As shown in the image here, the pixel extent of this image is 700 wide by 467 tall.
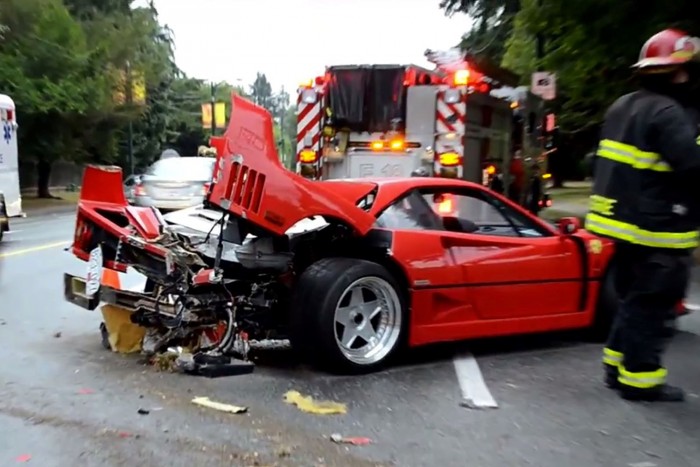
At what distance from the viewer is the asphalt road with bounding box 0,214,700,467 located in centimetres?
427

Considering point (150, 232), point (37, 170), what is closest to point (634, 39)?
point (150, 232)

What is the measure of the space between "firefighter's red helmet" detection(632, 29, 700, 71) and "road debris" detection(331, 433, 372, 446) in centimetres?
280

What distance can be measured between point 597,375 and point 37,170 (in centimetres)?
3539

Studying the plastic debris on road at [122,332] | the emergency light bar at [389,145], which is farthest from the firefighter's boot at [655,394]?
the emergency light bar at [389,145]

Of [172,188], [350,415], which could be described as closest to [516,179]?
[172,188]

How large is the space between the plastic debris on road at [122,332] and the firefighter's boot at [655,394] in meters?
3.45

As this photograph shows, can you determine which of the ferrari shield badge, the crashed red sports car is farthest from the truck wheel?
the ferrari shield badge

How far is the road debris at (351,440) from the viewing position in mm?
4453

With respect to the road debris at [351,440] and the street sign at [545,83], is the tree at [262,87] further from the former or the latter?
the road debris at [351,440]

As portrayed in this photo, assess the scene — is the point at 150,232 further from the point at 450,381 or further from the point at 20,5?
the point at 20,5

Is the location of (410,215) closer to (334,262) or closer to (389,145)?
(334,262)

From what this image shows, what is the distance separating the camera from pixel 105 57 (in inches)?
1300

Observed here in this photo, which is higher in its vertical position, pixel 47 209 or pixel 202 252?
pixel 202 252

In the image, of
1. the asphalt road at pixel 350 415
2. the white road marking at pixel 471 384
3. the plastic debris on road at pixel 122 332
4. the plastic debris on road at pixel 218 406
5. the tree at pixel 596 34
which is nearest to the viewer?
the asphalt road at pixel 350 415
